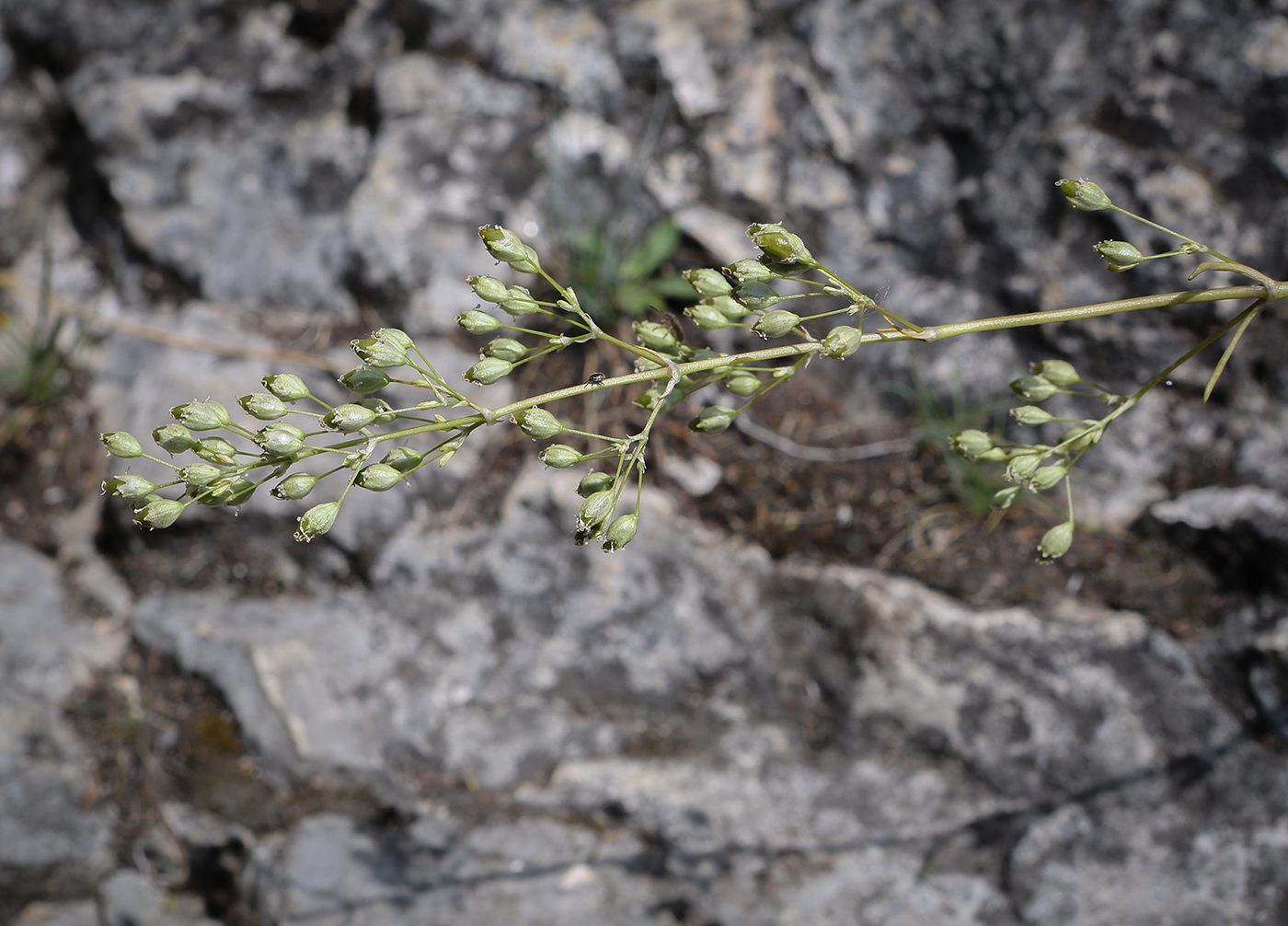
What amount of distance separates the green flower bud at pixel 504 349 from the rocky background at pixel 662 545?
61.8 inches

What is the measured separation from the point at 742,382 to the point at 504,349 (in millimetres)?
405

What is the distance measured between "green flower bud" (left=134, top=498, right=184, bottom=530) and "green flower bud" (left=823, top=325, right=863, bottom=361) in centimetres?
105

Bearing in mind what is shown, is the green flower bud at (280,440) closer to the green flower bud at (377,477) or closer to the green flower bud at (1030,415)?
the green flower bud at (377,477)

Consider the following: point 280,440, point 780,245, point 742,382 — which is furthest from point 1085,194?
point 280,440

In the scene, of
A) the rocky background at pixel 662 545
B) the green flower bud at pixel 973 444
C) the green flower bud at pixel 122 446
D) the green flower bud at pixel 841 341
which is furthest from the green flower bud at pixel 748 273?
the rocky background at pixel 662 545

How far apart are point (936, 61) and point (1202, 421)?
5.17ft

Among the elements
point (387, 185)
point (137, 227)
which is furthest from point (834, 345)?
point (137, 227)

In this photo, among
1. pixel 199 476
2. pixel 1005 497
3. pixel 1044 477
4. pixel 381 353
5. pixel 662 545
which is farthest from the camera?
pixel 662 545

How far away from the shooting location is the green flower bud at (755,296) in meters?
1.36

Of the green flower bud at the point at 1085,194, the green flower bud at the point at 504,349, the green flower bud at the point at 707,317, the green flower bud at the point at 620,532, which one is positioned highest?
the green flower bud at the point at 1085,194

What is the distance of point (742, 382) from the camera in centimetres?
141

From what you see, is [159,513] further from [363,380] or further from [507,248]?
[507,248]

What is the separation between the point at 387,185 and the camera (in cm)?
341

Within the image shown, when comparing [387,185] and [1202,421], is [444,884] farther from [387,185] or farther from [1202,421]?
[1202,421]
